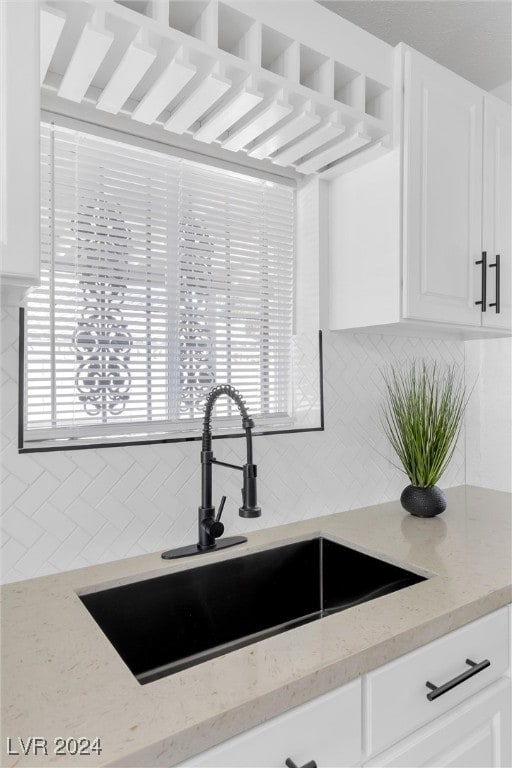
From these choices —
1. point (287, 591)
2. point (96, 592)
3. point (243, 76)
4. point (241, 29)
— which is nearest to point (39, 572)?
point (96, 592)

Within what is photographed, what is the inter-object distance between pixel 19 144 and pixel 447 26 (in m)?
1.57

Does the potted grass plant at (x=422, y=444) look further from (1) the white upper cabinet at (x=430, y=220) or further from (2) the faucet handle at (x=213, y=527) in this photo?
(2) the faucet handle at (x=213, y=527)

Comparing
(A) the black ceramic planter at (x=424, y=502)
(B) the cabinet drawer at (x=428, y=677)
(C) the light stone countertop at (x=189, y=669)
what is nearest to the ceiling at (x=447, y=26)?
(A) the black ceramic planter at (x=424, y=502)

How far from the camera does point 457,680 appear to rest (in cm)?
99

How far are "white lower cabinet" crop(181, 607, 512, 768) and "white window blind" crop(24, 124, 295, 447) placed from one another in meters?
0.80

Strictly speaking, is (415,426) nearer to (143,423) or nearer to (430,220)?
(430,220)

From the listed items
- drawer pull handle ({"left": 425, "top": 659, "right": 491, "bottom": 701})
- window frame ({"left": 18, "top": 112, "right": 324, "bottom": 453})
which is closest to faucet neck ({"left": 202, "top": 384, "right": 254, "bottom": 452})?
window frame ({"left": 18, "top": 112, "right": 324, "bottom": 453})

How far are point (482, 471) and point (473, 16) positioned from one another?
168 centimetres

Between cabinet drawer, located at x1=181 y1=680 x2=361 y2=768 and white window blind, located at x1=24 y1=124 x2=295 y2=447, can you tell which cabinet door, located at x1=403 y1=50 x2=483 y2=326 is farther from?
cabinet drawer, located at x1=181 y1=680 x2=361 y2=768

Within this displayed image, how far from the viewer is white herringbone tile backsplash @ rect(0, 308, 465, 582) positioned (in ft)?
3.75

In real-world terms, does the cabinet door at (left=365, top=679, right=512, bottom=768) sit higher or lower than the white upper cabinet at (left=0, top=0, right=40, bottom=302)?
lower

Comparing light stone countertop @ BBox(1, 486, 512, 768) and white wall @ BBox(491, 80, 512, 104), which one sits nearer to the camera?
light stone countertop @ BBox(1, 486, 512, 768)

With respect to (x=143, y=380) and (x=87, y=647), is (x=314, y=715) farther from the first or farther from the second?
(x=143, y=380)

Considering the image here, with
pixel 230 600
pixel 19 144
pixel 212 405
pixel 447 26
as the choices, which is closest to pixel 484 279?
pixel 447 26
